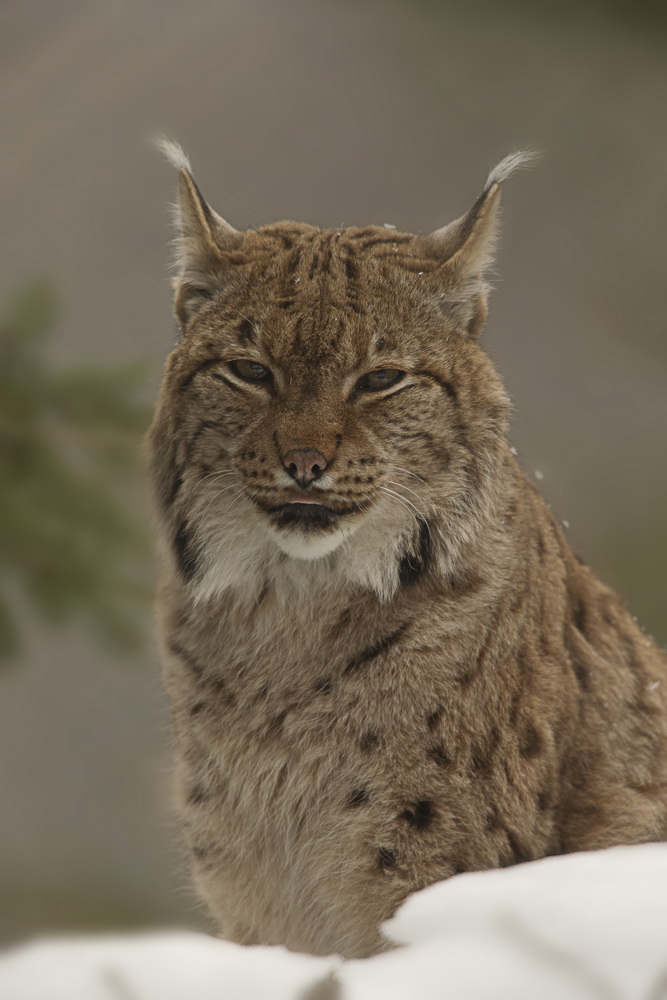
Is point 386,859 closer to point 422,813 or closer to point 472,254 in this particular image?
point 422,813

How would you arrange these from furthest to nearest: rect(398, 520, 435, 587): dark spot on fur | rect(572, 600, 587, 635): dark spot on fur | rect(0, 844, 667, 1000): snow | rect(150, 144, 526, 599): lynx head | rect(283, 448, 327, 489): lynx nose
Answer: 1. rect(572, 600, 587, 635): dark spot on fur
2. rect(398, 520, 435, 587): dark spot on fur
3. rect(150, 144, 526, 599): lynx head
4. rect(283, 448, 327, 489): lynx nose
5. rect(0, 844, 667, 1000): snow

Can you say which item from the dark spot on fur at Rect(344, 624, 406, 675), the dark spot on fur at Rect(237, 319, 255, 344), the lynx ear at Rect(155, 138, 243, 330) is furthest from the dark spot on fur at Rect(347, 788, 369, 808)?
the lynx ear at Rect(155, 138, 243, 330)

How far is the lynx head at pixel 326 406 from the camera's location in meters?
3.19

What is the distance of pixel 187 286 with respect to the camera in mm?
3570

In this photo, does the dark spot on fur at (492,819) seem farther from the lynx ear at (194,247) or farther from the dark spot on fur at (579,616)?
the lynx ear at (194,247)

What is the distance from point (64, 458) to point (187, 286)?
90 cm

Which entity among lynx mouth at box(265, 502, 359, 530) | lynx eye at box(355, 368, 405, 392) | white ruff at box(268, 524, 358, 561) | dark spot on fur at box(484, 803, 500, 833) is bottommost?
dark spot on fur at box(484, 803, 500, 833)

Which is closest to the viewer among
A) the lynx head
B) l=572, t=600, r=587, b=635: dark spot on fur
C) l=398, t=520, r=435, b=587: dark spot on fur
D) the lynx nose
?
the lynx nose

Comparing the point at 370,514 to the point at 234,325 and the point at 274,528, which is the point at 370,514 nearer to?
the point at 274,528

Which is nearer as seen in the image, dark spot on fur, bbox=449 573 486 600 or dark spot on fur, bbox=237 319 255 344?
dark spot on fur, bbox=237 319 255 344

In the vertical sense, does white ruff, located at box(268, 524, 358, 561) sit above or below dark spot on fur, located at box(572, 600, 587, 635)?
above

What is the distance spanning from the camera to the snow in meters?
2.58

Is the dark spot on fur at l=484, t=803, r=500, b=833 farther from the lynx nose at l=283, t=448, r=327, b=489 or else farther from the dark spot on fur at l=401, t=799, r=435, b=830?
the lynx nose at l=283, t=448, r=327, b=489

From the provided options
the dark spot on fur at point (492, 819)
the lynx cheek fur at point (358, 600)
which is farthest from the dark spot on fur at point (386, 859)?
the dark spot on fur at point (492, 819)
